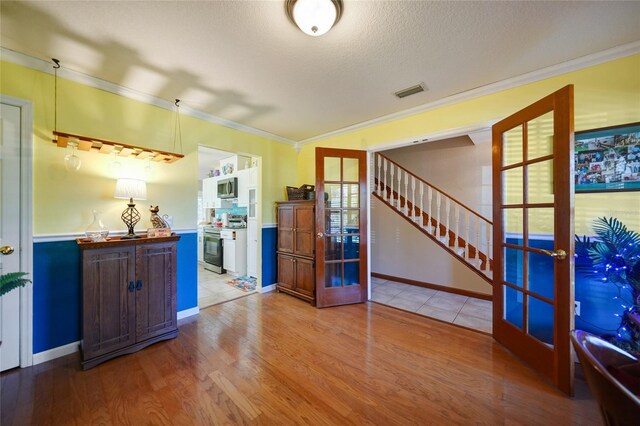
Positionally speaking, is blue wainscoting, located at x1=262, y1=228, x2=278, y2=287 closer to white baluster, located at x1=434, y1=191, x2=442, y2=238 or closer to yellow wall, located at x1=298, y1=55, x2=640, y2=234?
white baluster, located at x1=434, y1=191, x2=442, y2=238

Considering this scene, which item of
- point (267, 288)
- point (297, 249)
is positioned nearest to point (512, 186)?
point (297, 249)

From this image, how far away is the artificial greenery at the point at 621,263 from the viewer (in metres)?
1.48

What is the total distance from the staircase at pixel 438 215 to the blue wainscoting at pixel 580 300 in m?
1.36

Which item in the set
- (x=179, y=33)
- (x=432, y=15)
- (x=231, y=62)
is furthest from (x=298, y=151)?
(x=432, y=15)

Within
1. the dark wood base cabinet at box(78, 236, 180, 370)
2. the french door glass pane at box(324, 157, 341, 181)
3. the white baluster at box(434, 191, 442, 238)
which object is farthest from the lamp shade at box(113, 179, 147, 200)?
the white baluster at box(434, 191, 442, 238)

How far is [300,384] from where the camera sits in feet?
5.52

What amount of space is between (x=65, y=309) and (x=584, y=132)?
185 inches

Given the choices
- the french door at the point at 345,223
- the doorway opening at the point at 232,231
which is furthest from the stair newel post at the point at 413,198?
the doorway opening at the point at 232,231

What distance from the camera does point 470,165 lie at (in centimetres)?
398

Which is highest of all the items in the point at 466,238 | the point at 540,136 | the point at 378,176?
the point at 378,176

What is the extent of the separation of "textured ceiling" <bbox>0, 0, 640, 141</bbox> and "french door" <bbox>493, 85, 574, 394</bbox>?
19.7 inches

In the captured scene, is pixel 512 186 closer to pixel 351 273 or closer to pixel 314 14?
pixel 351 273

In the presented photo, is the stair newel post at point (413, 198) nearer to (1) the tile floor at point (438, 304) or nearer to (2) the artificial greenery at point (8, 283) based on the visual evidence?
(1) the tile floor at point (438, 304)

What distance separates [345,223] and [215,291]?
2349mm
